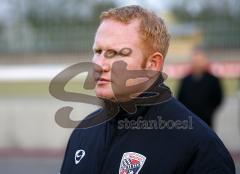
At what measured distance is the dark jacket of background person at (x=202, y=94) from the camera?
8.15m

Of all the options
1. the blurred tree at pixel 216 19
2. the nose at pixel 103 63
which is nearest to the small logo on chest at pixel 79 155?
the nose at pixel 103 63

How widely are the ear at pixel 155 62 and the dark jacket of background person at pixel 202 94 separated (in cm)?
574

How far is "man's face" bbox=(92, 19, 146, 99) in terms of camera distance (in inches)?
92.7

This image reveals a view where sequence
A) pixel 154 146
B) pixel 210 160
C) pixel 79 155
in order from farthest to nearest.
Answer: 1. pixel 79 155
2. pixel 154 146
3. pixel 210 160

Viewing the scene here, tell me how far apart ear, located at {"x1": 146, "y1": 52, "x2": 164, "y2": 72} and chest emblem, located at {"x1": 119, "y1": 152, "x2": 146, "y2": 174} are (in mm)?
355

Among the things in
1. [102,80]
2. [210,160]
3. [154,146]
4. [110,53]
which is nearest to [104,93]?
[102,80]

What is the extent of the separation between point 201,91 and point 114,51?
5942 millimetres

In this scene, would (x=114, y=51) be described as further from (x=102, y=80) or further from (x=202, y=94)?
(x=202, y=94)

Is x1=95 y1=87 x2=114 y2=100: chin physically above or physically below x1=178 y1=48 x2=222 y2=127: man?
above

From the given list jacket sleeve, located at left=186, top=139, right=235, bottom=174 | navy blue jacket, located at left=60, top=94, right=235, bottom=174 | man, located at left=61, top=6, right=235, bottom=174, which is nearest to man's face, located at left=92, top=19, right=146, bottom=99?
man, located at left=61, top=6, right=235, bottom=174

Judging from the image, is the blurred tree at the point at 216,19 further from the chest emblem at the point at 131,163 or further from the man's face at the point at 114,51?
the chest emblem at the point at 131,163

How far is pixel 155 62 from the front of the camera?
2416 millimetres

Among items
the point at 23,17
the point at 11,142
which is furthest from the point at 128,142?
the point at 23,17

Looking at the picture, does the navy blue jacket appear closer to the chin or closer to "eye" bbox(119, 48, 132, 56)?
the chin
